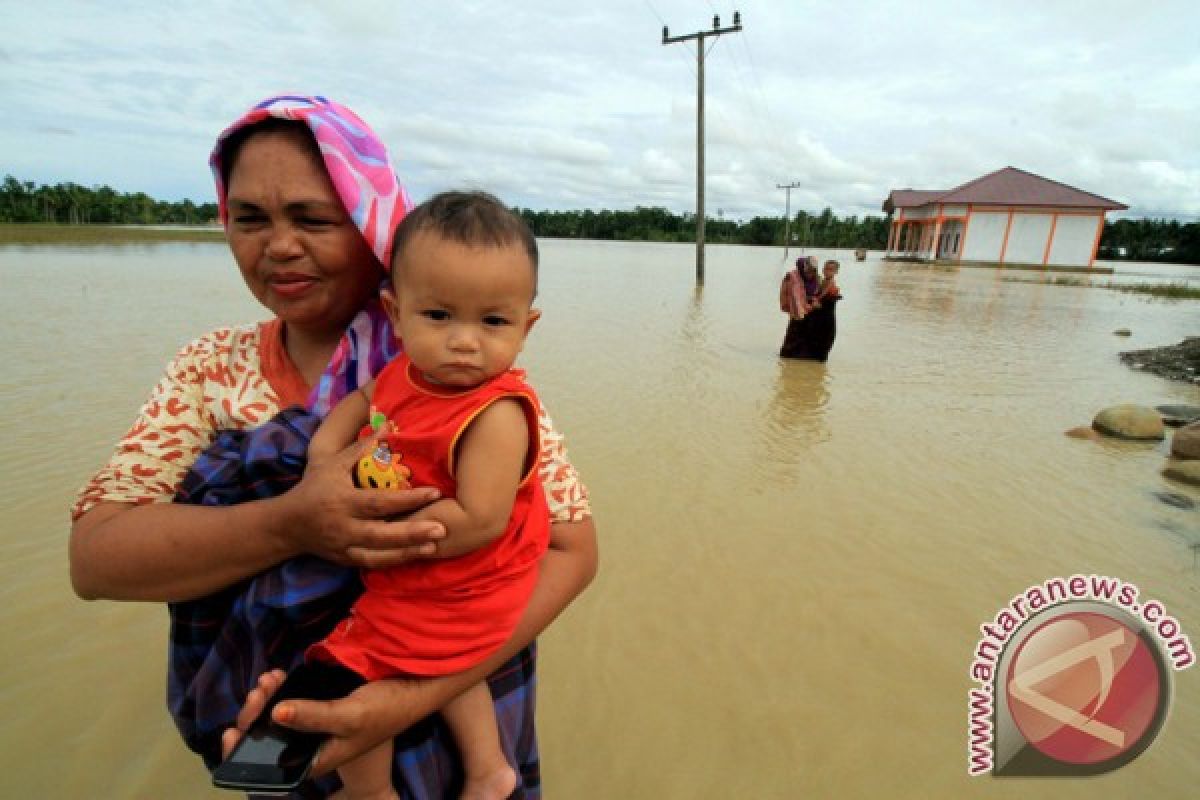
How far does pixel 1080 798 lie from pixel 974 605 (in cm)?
112

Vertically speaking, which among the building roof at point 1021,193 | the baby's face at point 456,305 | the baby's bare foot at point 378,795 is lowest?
the baby's bare foot at point 378,795

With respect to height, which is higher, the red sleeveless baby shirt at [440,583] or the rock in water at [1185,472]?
the red sleeveless baby shirt at [440,583]

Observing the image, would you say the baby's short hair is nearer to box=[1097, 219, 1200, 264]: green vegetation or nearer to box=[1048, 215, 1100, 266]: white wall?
box=[1048, 215, 1100, 266]: white wall

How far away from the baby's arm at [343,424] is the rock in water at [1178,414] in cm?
826

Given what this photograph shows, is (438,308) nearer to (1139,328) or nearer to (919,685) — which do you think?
(919,685)

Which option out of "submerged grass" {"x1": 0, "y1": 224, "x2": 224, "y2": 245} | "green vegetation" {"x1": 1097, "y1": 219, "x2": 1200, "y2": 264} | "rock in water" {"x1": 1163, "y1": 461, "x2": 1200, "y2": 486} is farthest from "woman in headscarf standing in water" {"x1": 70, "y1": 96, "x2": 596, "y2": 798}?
"green vegetation" {"x1": 1097, "y1": 219, "x2": 1200, "y2": 264}

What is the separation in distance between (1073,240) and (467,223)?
42.3 m

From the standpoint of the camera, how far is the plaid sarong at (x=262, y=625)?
1.15m

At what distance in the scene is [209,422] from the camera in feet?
4.31

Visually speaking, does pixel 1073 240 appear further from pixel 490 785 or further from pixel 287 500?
pixel 287 500

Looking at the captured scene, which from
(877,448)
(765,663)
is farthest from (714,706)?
(877,448)

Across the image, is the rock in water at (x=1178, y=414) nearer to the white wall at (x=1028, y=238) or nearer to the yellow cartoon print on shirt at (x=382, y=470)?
the yellow cartoon print on shirt at (x=382, y=470)

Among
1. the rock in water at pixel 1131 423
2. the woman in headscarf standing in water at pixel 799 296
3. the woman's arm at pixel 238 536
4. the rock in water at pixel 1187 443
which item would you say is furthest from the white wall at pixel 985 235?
the woman's arm at pixel 238 536

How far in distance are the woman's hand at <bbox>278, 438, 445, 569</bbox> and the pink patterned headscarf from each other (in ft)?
1.12
